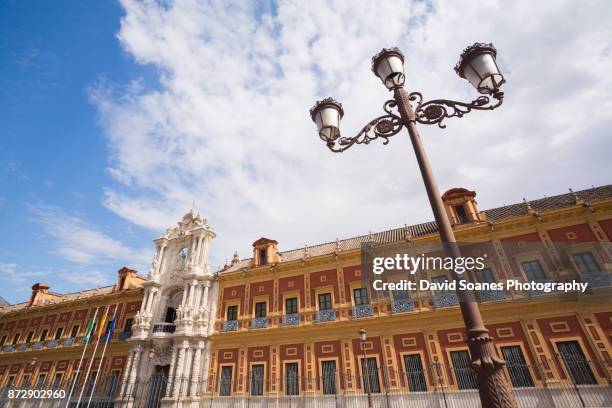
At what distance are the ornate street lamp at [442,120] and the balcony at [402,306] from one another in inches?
459

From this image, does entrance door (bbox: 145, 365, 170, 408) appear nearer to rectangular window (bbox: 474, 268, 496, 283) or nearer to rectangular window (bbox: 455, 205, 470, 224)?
rectangular window (bbox: 474, 268, 496, 283)

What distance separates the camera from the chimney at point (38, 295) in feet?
92.1

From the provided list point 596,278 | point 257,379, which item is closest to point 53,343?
point 257,379

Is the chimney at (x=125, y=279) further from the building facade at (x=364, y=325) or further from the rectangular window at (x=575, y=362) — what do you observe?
the rectangular window at (x=575, y=362)

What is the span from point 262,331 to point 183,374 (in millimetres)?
5079

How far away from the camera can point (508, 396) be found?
277cm

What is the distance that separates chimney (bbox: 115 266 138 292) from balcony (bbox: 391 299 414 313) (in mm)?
20872

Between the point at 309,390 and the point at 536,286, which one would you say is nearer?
the point at 536,286

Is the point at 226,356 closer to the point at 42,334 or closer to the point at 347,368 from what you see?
the point at 347,368

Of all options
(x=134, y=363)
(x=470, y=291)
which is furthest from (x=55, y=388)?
(x=470, y=291)

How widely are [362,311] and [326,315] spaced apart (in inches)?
76.5

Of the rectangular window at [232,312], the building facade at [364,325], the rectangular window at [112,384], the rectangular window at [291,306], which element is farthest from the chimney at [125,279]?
the rectangular window at [291,306]

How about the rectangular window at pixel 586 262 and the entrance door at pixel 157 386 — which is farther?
the entrance door at pixel 157 386

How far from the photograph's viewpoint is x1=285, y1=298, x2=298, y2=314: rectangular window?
17164mm
